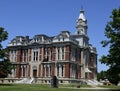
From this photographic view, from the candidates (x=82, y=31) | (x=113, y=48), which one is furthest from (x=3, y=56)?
(x=82, y=31)

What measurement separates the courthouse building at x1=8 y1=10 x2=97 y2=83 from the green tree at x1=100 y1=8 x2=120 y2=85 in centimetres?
3843

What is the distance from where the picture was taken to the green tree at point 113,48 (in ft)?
113

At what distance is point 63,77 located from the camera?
74.8m

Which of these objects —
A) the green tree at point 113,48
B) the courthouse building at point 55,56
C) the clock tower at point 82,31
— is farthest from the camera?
the clock tower at point 82,31

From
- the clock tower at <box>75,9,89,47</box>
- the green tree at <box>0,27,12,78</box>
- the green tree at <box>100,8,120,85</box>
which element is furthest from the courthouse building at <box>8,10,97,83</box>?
the green tree at <box>100,8,120,85</box>

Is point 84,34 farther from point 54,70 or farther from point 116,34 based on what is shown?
point 116,34

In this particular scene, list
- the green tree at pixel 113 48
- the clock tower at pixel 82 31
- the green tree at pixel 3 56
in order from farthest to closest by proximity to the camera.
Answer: the clock tower at pixel 82 31, the green tree at pixel 3 56, the green tree at pixel 113 48

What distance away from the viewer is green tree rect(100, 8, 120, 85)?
34388mm

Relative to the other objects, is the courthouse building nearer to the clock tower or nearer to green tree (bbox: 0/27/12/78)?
the clock tower

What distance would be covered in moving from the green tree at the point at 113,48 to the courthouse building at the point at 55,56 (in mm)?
38432

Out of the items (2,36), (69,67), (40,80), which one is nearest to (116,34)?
(2,36)

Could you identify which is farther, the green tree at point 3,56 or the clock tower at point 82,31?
the clock tower at point 82,31

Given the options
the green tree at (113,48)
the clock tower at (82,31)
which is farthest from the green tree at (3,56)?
the clock tower at (82,31)

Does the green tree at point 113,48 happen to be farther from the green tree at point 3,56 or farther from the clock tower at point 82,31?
the clock tower at point 82,31
